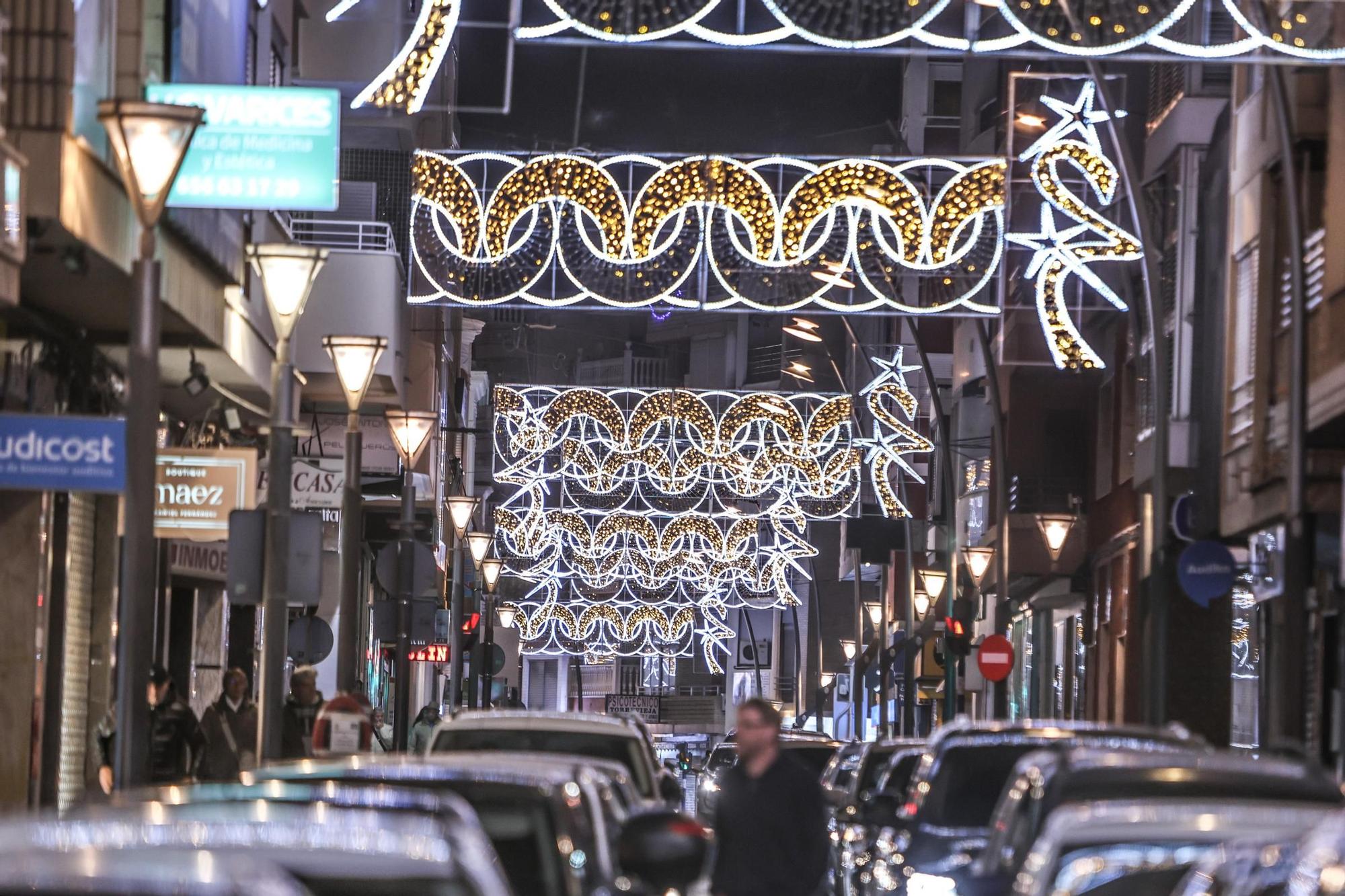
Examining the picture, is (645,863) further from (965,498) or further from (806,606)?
(806,606)

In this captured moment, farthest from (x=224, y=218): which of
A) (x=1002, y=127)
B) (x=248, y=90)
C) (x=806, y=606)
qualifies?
(x=806, y=606)

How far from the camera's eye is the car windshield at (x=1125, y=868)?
8305mm

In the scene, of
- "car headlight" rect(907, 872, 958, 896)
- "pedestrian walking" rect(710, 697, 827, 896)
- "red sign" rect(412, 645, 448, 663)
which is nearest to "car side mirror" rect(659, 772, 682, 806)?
"car headlight" rect(907, 872, 958, 896)

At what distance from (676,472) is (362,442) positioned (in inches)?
386

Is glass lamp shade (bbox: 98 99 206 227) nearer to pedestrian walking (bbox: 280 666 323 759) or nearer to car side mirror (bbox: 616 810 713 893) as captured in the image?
car side mirror (bbox: 616 810 713 893)

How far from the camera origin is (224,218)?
24859 millimetres

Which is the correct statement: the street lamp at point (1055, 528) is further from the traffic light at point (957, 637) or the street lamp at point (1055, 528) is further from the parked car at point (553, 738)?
the parked car at point (553, 738)

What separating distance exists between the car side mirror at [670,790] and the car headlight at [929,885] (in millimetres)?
2021

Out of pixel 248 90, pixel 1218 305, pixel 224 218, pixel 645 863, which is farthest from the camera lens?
pixel 1218 305

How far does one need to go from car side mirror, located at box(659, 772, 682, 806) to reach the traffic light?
24962 mm

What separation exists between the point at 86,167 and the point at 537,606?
2594 inches

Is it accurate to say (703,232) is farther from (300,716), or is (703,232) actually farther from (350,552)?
(300,716)

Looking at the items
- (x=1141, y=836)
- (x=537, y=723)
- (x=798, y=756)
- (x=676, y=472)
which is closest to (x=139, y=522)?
(x=537, y=723)

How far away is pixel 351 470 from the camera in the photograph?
82.2 feet
